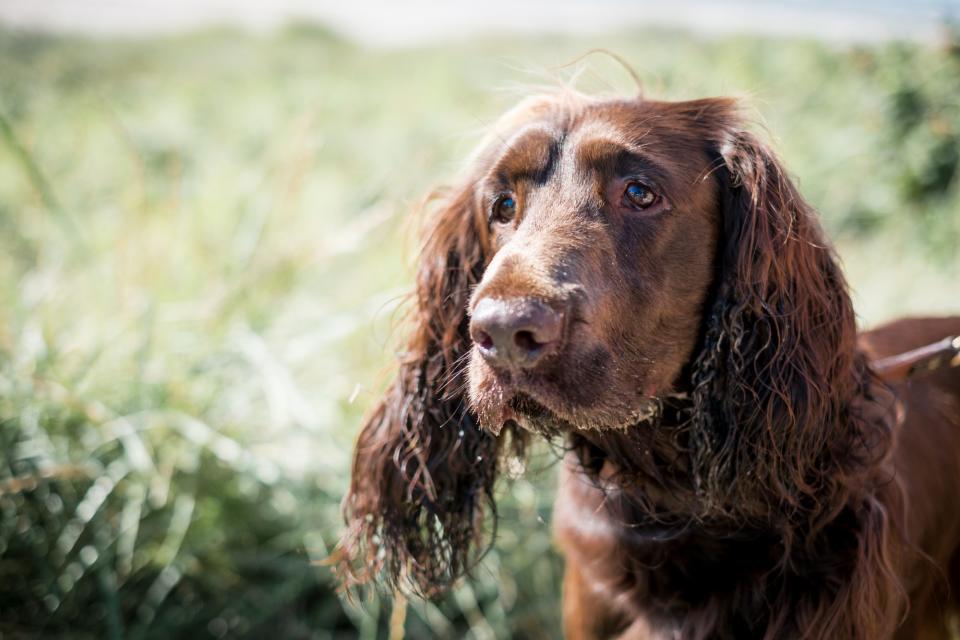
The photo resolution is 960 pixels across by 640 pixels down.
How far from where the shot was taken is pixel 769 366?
1982 mm

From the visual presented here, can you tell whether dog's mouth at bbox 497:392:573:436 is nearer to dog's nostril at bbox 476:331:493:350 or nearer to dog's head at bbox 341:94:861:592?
dog's head at bbox 341:94:861:592

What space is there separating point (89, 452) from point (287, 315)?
4.05 feet

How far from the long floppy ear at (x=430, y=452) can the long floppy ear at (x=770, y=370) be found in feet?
2.17

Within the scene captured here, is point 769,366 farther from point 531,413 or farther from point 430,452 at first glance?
point 430,452

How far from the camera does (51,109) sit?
898 centimetres

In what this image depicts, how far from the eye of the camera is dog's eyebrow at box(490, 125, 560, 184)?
206 cm

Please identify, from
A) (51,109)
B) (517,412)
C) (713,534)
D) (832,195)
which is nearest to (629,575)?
(713,534)

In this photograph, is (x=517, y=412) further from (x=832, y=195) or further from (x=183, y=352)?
(x=832, y=195)

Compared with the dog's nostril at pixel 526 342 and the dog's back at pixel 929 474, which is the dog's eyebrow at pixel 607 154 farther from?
the dog's back at pixel 929 474

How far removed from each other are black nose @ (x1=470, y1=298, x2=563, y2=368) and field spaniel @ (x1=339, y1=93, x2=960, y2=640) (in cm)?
2

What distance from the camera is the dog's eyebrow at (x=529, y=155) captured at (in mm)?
2061

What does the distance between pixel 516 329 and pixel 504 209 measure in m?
0.66


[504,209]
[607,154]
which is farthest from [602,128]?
[504,209]

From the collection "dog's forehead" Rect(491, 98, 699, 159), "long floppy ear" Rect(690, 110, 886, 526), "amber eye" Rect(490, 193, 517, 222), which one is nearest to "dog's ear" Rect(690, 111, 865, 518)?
"long floppy ear" Rect(690, 110, 886, 526)
